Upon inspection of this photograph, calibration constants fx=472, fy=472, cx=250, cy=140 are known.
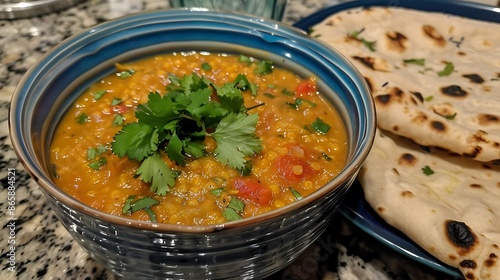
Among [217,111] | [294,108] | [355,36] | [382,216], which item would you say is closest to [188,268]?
[217,111]

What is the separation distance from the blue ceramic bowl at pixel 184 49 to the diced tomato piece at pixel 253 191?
0.18m

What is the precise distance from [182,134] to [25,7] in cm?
188

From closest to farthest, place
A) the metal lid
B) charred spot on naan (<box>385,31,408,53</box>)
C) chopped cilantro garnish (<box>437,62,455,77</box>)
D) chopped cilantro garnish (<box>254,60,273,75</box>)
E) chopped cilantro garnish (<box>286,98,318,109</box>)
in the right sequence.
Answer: chopped cilantro garnish (<box>286,98,318,109</box>) < chopped cilantro garnish (<box>254,60,273,75</box>) < chopped cilantro garnish (<box>437,62,455,77</box>) < charred spot on naan (<box>385,31,408,53</box>) < the metal lid

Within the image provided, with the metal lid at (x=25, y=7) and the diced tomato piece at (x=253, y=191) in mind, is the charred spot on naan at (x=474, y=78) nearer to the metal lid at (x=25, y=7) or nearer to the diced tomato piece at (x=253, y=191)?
the diced tomato piece at (x=253, y=191)

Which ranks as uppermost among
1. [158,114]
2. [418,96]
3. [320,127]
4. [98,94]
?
[158,114]

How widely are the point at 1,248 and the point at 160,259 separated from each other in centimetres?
78

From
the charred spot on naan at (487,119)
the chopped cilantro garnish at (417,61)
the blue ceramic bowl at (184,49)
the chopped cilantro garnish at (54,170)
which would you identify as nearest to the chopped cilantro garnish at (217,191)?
the blue ceramic bowl at (184,49)

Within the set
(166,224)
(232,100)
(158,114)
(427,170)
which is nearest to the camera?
(166,224)

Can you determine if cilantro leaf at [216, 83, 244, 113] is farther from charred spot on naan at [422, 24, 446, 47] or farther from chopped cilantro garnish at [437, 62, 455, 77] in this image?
charred spot on naan at [422, 24, 446, 47]

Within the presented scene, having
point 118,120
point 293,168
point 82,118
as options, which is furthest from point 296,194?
point 82,118

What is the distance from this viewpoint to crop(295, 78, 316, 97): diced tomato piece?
1767 mm

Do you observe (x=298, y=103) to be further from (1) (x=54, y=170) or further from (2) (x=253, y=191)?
(1) (x=54, y=170)

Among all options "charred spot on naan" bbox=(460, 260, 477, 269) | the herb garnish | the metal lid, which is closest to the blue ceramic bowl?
"charred spot on naan" bbox=(460, 260, 477, 269)

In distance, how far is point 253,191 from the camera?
1.39 metres
